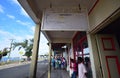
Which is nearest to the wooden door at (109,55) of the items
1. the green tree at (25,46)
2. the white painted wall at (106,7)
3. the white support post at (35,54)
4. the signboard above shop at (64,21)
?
the signboard above shop at (64,21)

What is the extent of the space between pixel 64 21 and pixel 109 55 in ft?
4.95

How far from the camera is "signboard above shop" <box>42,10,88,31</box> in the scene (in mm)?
2268

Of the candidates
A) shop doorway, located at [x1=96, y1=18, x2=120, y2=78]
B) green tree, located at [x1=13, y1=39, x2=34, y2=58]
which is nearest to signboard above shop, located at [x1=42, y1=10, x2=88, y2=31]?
shop doorway, located at [x1=96, y1=18, x2=120, y2=78]

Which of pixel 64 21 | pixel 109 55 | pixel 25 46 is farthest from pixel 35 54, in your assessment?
pixel 25 46

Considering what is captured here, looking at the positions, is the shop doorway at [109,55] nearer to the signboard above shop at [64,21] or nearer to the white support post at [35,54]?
the signboard above shop at [64,21]

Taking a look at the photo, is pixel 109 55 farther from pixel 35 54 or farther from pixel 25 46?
pixel 25 46

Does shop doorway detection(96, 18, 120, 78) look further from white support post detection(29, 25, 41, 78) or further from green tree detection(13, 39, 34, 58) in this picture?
green tree detection(13, 39, 34, 58)

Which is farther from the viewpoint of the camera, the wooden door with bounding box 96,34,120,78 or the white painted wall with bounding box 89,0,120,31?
the wooden door with bounding box 96,34,120,78

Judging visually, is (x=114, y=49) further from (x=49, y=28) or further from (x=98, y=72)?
(x=49, y=28)

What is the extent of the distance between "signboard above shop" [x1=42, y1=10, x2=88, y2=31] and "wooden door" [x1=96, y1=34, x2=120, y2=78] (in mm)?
646

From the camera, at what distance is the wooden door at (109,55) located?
2.29 m

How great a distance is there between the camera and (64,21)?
7.64 feet

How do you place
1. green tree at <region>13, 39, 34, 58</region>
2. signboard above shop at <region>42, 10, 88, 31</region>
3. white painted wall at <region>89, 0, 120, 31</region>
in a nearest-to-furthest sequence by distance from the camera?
white painted wall at <region>89, 0, 120, 31</region> < signboard above shop at <region>42, 10, 88, 31</region> < green tree at <region>13, 39, 34, 58</region>

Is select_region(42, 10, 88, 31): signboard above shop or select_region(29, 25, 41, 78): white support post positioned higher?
select_region(42, 10, 88, 31): signboard above shop
